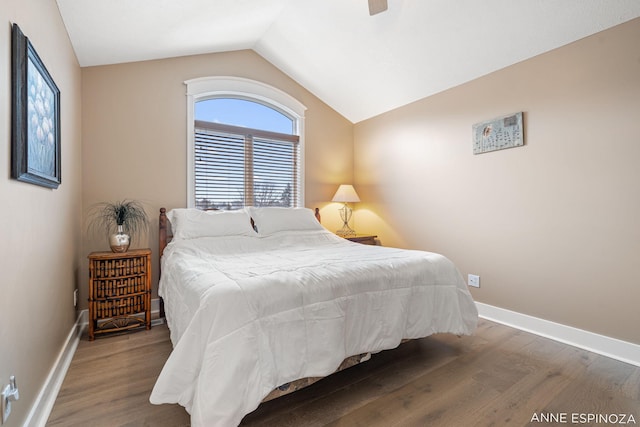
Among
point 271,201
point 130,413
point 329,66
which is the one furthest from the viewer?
point 271,201

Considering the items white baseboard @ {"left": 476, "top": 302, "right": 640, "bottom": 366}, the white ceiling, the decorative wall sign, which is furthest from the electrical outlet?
the white ceiling

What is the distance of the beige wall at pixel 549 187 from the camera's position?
84.9 inches

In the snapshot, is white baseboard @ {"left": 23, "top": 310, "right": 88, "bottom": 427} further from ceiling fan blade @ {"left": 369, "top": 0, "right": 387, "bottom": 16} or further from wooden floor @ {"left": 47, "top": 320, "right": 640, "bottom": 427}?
ceiling fan blade @ {"left": 369, "top": 0, "right": 387, "bottom": 16}

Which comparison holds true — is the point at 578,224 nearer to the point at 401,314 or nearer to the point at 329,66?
the point at 401,314

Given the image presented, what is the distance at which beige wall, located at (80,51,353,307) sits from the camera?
2.81 meters

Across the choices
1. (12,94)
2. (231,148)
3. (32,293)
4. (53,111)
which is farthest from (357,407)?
(231,148)

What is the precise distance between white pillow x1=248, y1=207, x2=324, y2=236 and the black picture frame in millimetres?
1686

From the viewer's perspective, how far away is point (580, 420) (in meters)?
1.53

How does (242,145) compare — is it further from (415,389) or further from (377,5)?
(415,389)

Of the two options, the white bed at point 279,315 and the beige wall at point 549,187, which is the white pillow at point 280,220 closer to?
the white bed at point 279,315

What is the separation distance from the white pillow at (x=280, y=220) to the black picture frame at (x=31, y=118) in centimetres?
169

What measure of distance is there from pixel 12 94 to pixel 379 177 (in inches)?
139

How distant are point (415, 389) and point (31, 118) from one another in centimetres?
246

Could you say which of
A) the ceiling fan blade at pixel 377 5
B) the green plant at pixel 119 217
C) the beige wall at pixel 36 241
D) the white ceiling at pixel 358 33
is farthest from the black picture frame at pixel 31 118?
the ceiling fan blade at pixel 377 5
